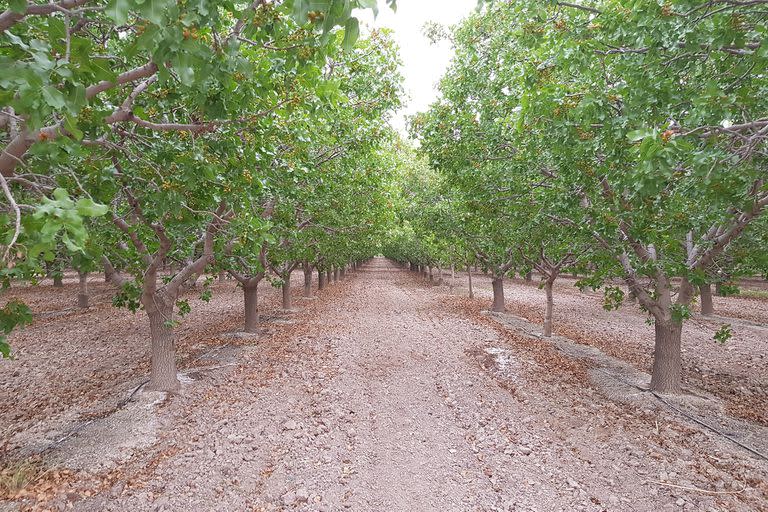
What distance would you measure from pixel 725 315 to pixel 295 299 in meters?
20.3

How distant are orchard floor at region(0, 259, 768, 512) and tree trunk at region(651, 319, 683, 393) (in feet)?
1.87

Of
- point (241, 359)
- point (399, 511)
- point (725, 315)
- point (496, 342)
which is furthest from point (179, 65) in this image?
point (725, 315)

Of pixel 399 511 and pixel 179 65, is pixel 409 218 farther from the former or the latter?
pixel 179 65

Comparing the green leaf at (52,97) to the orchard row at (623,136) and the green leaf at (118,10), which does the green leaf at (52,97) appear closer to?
the green leaf at (118,10)

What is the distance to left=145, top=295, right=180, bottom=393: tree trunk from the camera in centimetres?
789

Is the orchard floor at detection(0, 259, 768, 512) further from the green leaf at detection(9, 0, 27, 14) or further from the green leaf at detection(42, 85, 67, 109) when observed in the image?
the green leaf at detection(9, 0, 27, 14)

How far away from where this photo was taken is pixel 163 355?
26.5 feet

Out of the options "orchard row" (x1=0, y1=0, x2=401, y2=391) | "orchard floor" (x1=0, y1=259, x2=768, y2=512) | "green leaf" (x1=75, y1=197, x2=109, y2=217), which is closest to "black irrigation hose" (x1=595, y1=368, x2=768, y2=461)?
"orchard floor" (x1=0, y1=259, x2=768, y2=512)

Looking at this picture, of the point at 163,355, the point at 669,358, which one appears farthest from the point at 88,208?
the point at 669,358

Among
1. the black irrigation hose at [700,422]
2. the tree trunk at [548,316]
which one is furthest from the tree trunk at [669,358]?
the tree trunk at [548,316]

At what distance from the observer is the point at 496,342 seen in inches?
500

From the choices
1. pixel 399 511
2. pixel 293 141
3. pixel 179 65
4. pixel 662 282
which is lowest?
pixel 399 511

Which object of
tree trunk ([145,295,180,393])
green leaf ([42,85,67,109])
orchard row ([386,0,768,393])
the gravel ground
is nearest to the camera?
green leaf ([42,85,67,109])

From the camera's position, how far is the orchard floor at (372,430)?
16.2ft
